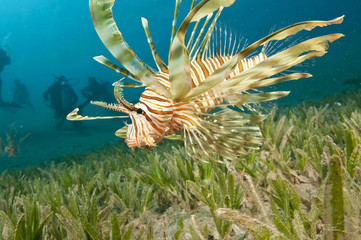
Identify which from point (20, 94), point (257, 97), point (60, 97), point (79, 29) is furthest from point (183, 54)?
point (79, 29)

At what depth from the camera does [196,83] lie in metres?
1.40

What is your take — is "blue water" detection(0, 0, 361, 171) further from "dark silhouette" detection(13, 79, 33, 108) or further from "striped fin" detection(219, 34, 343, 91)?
"striped fin" detection(219, 34, 343, 91)

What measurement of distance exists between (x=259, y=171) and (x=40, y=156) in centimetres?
2139

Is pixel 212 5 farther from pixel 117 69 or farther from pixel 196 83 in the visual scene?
pixel 117 69

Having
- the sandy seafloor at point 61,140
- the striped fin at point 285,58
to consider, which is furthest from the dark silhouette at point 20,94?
the striped fin at point 285,58

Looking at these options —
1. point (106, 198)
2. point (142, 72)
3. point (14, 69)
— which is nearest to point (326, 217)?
point (142, 72)

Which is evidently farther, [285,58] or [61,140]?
[61,140]

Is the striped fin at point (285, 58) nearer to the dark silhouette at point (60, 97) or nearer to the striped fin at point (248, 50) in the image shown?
the striped fin at point (248, 50)

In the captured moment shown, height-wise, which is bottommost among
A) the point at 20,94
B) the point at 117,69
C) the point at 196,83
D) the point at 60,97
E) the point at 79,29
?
the point at 196,83

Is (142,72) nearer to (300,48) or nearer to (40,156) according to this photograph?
(300,48)

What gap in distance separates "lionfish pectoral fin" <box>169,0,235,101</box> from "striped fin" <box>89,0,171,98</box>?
0.11m

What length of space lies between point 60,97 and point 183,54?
1961 centimetres

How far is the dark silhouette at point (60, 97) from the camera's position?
17.6 meters

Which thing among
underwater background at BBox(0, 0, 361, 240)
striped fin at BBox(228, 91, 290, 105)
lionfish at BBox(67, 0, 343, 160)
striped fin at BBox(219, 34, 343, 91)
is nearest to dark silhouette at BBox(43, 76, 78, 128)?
underwater background at BBox(0, 0, 361, 240)
